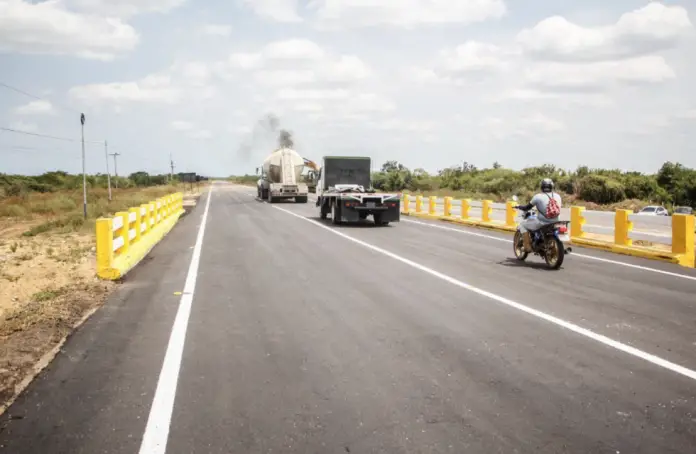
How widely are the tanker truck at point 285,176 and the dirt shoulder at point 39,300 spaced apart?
25715 mm

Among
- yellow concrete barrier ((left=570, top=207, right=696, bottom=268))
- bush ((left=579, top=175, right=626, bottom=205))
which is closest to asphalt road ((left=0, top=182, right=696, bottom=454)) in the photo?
yellow concrete barrier ((left=570, top=207, right=696, bottom=268))

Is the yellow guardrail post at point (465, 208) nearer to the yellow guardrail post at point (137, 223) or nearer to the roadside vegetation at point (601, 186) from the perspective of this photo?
the yellow guardrail post at point (137, 223)

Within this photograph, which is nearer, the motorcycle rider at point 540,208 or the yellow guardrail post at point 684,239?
the motorcycle rider at point 540,208

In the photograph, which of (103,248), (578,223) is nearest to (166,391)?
(103,248)

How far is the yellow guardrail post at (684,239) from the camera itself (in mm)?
13617

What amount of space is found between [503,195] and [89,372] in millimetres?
53483

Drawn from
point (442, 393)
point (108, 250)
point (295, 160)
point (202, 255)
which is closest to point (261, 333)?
point (442, 393)

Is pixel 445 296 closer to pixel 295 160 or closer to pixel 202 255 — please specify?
pixel 202 255

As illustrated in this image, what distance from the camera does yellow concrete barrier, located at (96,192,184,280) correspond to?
36.1 ft

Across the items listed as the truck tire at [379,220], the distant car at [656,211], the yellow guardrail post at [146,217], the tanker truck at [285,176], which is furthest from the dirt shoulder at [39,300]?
the distant car at [656,211]

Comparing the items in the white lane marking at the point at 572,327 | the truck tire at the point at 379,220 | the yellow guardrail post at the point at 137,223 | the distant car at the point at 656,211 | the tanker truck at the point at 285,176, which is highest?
the tanker truck at the point at 285,176

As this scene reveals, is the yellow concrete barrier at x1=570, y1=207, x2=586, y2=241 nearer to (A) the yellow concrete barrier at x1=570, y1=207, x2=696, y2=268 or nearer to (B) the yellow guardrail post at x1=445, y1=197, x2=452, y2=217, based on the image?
(A) the yellow concrete barrier at x1=570, y1=207, x2=696, y2=268

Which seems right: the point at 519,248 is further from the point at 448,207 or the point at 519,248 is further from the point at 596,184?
the point at 596,184

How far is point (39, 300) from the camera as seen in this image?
9266 mm
